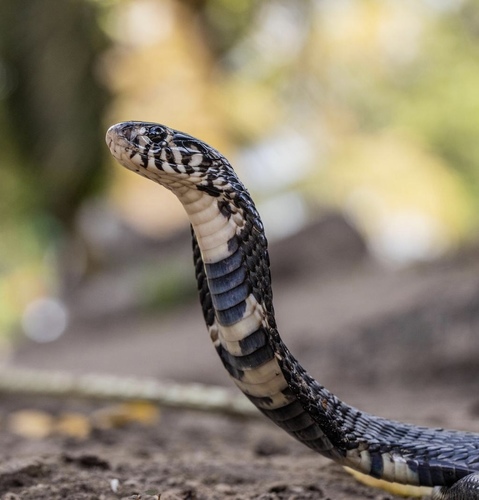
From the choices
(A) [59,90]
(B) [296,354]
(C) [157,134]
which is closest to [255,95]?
(A) [59,90]

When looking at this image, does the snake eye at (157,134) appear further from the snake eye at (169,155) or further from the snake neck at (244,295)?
the snake neck at (244,295)

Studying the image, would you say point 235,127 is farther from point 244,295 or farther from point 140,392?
point 244,295

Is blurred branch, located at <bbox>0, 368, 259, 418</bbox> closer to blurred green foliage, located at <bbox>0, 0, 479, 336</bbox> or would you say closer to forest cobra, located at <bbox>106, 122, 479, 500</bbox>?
forest cobra, located at <bbox>106, 122, 479, 500</bbox>

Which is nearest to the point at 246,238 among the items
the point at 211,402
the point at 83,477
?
the point at 83,477

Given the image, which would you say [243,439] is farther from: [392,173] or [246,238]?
[392,173]

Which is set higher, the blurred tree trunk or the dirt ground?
the blurred tree trunk

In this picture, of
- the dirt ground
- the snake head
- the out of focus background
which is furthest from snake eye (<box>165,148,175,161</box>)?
the out of focus background
